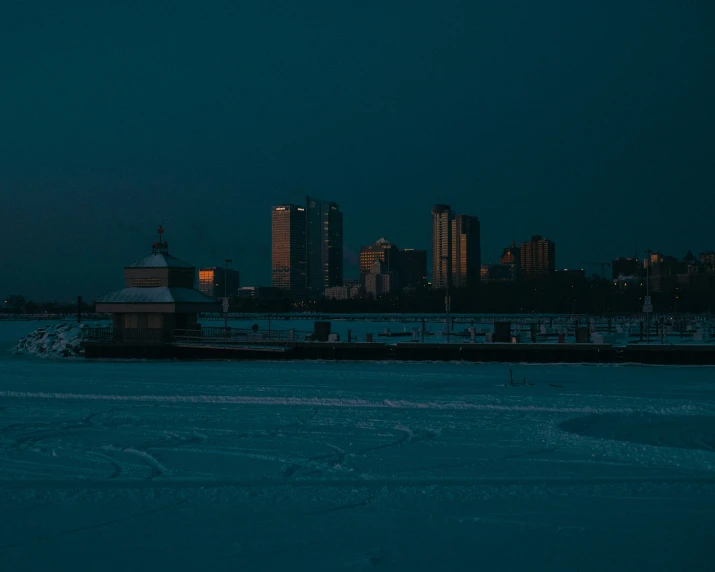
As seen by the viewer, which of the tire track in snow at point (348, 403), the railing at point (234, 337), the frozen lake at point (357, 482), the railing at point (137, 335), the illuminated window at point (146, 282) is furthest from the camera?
the illuminated window at point (146, 282)

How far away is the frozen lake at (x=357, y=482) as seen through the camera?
834 cm

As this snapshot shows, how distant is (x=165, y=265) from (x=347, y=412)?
2989 cm

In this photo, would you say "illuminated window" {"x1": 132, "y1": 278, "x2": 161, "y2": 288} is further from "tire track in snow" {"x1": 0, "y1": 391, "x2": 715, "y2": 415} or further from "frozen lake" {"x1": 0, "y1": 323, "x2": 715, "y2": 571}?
"frozen lake" {"x1": 0, "y1": 323, "x2": 715, "y2": 571}

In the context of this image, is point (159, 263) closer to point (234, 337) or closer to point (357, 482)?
point (234, 337)

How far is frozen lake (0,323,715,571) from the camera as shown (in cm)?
834

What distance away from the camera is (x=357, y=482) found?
448 inches

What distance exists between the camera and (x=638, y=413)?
18.5 m

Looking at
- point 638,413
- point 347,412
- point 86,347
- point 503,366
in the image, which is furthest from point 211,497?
point 86,347

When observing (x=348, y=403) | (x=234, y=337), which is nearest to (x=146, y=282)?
(x=234, y=337)

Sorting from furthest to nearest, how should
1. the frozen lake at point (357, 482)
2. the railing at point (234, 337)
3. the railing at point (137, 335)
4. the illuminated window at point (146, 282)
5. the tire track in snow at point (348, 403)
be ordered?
1. the illuminated window at point (146, 282)
2. the railing at point (137, 335)
3. the railing at point (234, 337)
4. the tire track in snow at point (348, 403)
5. the frozen lake at point (357, 482)

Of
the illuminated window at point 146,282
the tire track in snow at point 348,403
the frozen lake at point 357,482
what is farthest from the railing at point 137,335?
the frozen lake at point 357,482

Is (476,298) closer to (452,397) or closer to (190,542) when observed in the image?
(452,397)

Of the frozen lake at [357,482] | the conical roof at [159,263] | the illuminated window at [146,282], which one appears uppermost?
the conical roof at [159,263]

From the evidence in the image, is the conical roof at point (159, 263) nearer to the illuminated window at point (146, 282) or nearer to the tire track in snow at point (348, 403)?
the illuminated window at point (146, 282)
